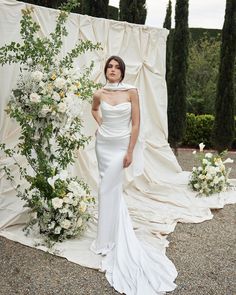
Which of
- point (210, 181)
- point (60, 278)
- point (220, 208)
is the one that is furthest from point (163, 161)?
point (60, 278)

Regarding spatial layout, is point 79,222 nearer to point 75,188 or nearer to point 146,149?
point 75,188

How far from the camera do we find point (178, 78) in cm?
913

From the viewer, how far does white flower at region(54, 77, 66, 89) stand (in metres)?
3.54

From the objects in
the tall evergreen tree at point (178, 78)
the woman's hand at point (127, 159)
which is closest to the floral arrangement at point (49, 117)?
→ the woman's hand at point (127, 159)

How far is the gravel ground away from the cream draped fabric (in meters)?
0.15

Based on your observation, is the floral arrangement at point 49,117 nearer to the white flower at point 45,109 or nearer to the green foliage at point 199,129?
the white flower at point 45,109

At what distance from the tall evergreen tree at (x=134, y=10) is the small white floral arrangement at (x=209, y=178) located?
8.71 feet

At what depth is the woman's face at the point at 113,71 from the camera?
3.51 meters

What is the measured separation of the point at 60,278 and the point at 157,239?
1.19 m

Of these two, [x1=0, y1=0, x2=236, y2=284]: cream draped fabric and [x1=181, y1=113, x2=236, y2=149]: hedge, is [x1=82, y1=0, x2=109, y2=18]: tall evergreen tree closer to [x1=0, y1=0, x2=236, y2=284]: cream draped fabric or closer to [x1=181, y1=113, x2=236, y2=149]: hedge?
[x1=0, y1=0, x2=236, y2=284]: cream draped fabric

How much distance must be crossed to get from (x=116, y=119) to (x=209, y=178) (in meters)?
2.49

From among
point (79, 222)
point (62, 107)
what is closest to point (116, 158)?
point (62, 107)

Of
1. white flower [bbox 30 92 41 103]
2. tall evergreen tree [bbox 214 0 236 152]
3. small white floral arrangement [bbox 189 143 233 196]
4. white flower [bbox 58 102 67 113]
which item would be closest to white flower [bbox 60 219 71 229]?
white flower [bbox 58 102 67 113]

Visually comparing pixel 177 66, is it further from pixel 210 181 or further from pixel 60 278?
pixel 60 278
